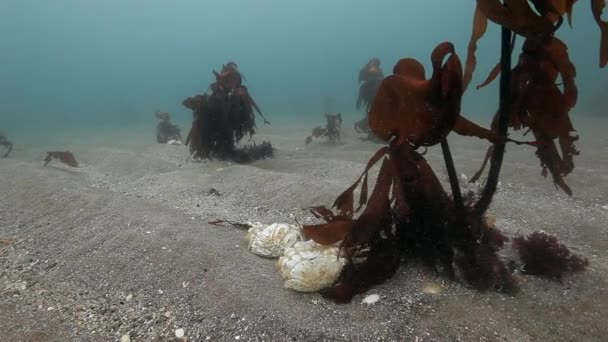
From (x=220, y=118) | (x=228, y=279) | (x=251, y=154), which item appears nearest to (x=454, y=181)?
(x=228, y=279)

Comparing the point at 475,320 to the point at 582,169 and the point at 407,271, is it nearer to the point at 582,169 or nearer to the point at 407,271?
the point at 407,271

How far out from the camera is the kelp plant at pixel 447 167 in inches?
79.7

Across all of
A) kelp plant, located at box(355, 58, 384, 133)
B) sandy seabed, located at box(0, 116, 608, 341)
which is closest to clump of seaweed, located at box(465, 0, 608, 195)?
sandy seabed, located at box(0, 116, 608, 341)

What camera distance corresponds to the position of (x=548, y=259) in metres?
2.47

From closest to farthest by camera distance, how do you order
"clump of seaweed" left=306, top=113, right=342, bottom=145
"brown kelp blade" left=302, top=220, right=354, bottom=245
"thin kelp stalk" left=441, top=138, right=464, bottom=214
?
"thin kelp stalk" left=441, top=138, right=464, bottom=214, "brown kelp blade" left=302, top=220, right=354, bottom=245, "clump of seaweed" left=306, top=113, right=342, bottom=145

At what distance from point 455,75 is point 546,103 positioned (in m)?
0.72

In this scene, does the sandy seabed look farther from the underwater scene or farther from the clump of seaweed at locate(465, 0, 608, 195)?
the clump of seaweed at locate(465, 0, 608, 195)

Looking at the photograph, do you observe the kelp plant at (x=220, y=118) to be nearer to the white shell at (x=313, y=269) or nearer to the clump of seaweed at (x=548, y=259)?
the white shell at (x=313, y=269)

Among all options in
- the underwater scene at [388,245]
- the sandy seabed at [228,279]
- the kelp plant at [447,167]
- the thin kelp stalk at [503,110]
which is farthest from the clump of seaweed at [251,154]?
the thin kelp stalk at [503,110]

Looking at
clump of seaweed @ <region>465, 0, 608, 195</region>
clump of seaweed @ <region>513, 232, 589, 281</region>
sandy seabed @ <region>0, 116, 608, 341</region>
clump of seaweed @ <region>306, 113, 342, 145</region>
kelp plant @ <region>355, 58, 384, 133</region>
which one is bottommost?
sandy seabed @ <region>0, 116, 608, 341</region>

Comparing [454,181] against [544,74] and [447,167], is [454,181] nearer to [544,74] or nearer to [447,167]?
[447,167]

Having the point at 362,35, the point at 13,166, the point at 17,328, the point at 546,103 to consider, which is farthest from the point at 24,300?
the point at 362,35

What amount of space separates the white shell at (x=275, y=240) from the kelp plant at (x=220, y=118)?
4.32 metres

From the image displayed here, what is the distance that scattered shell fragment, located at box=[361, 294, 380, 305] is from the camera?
226 cm
